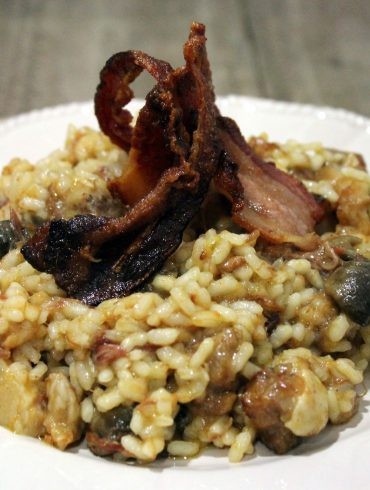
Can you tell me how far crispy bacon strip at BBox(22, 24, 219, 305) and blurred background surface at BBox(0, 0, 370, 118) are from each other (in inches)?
171

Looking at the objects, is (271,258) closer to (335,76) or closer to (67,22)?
(335,76)

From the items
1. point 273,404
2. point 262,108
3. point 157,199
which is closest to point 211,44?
point 262,108

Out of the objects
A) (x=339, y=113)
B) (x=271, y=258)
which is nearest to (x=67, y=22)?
(x=339, y=113)

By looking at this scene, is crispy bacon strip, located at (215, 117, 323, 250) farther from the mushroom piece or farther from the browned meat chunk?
the browned meat chunk

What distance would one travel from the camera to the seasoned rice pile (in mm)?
2227

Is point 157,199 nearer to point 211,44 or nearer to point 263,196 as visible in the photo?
point 263,196

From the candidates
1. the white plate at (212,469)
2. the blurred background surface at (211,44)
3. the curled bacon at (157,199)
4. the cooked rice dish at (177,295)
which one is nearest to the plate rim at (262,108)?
the cooked rice dish at (177,295)

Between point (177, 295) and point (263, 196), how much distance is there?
2.30 ft

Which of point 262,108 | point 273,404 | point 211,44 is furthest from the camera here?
point 211,44

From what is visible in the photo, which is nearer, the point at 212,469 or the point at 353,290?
the point at 212,469

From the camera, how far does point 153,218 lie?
2.51 metres

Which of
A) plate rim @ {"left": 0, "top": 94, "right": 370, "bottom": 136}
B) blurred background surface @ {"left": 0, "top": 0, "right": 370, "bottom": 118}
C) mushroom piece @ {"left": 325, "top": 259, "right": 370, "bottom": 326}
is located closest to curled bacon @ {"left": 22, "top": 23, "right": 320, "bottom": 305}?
mushroom piece @ {"left": 325, "top": 259, "right": 370, "bottom": 326}

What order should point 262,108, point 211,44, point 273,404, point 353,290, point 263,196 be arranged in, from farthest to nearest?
point 211,44, point 262,108, point 263,196, point 353,290, point 273,404

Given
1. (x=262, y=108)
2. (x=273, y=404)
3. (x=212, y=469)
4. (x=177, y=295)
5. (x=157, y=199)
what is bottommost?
(x=212, y=469)
